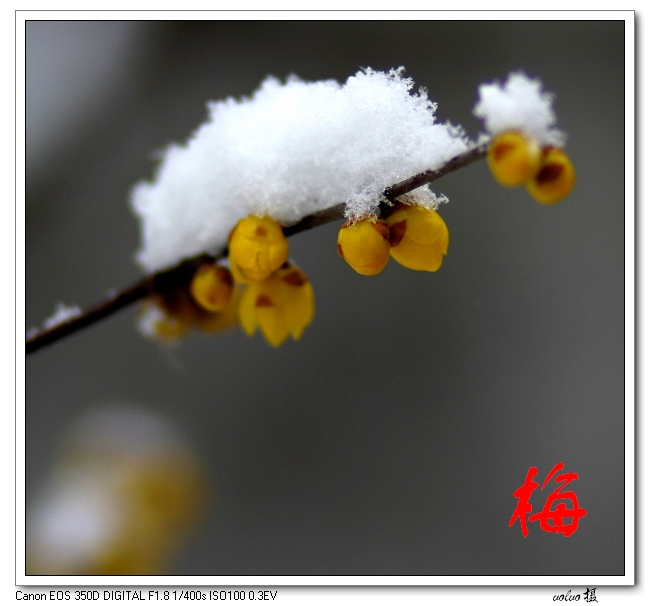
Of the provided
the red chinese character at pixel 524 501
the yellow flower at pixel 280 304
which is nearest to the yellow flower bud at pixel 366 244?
the yellow flower at pixel 280 304

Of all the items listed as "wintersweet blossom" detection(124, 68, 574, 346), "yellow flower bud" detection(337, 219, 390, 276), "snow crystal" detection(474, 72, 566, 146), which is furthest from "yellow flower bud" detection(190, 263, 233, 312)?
"snow crystal" detection(474, 72, 566, 146)

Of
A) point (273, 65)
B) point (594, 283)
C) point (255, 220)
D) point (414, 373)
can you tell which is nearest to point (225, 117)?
point (255, 220)

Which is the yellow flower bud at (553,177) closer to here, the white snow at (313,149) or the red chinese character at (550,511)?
the white snow at (313,149)

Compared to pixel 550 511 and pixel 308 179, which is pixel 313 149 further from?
pixel 550 511

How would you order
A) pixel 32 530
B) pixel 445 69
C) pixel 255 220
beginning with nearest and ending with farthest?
1. pixel 255 220
2. pixel 32 530
3. pixel 445 69

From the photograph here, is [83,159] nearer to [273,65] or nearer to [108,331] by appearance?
[108,331]

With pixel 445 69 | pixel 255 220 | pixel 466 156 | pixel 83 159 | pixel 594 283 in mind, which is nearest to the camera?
pixel 466 156
